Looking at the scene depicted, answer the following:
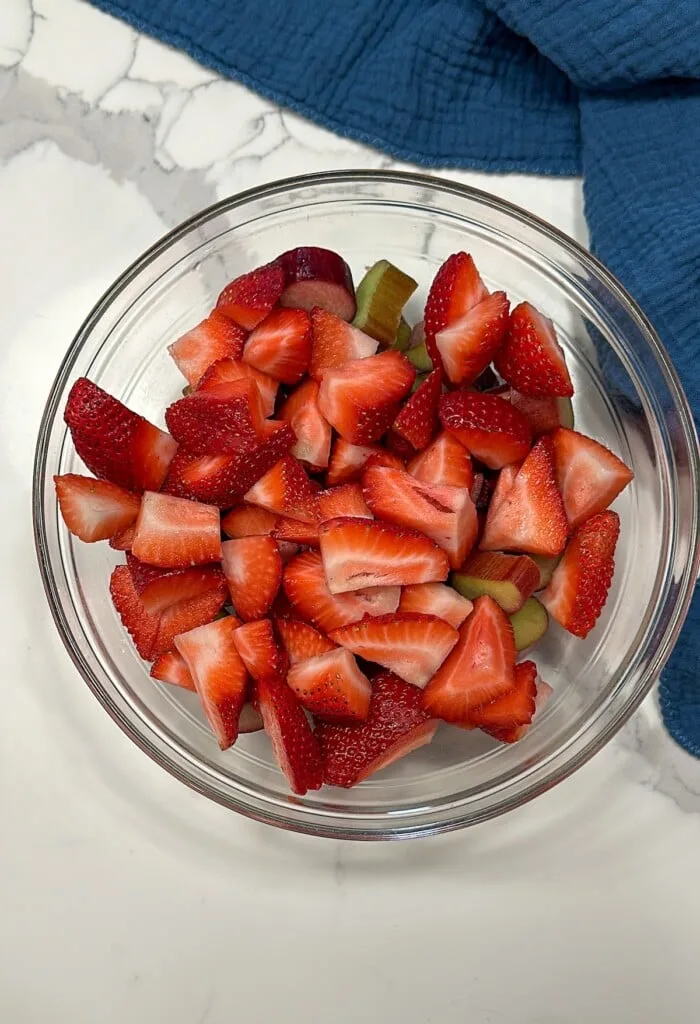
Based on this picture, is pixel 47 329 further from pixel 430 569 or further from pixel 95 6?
pixel 430 569

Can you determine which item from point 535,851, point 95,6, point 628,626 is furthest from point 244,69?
point 535,851

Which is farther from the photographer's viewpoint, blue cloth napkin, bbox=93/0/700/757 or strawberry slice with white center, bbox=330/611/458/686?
blue cloth napkin, bbox=93/0/700/757

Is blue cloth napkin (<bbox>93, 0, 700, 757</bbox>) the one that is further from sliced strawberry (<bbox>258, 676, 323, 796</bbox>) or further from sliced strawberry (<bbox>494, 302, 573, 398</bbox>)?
sliced strawberry (<bbox>258, 676, 323, 796</bbox>)

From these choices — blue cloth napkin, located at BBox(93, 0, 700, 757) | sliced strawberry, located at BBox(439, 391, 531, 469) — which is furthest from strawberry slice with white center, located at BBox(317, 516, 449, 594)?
blue cloth napkin, located at BBox(93, 0, 700, 757)

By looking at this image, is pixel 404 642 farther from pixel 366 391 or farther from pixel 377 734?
pixel 366 391

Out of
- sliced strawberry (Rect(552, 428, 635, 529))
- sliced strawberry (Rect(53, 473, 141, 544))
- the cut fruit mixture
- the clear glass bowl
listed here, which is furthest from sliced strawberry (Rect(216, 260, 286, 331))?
sliced strawberry (Rect(552, 428, 635, 529))

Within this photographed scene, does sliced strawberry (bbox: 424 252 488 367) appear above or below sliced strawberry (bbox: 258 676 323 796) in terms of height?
above
